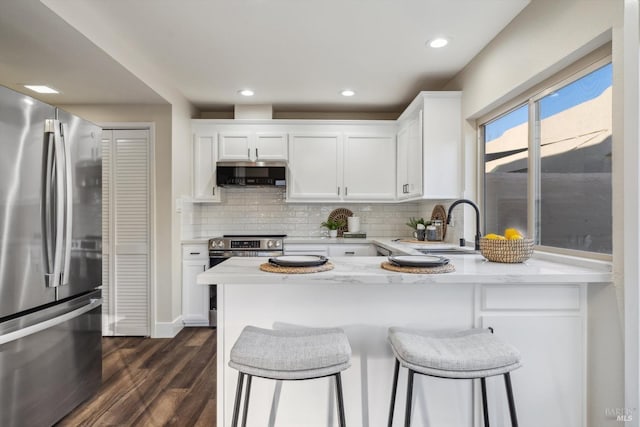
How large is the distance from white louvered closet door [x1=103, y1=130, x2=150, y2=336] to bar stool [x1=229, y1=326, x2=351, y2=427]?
2627 mm

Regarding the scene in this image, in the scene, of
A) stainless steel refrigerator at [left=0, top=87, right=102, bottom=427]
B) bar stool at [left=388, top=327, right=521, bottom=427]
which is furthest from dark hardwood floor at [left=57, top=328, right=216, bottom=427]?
bar stool at [left=388, top=327, right=521, bottom=427]

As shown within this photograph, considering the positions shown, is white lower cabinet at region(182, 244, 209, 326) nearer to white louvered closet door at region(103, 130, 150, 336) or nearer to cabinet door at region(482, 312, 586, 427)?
white louvered closet door at region(103, 130, 150, 336)

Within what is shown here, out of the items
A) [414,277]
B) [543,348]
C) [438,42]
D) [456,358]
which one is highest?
[438,42]

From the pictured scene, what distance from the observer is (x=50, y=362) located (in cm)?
185

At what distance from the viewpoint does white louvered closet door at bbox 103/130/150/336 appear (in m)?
3.47

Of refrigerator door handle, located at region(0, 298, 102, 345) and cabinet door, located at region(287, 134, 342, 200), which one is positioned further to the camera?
cabinet door, located at region(287, 134, 342, 200)

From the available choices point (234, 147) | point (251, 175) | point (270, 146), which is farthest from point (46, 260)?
point (270, 146)

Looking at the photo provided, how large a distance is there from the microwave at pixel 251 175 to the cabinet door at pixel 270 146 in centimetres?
15

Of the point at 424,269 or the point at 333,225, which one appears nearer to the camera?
the point at 424,269

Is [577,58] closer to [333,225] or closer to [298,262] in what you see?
[298,262]

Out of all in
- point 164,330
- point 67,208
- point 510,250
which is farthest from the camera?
point 164,330

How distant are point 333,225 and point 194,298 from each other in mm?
1769

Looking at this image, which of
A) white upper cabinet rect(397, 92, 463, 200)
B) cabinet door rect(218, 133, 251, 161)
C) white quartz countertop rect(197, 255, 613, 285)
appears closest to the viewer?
white quartz countertop rect(197, 255, 613, 285)

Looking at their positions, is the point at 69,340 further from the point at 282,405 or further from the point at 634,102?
the point at 634,102
